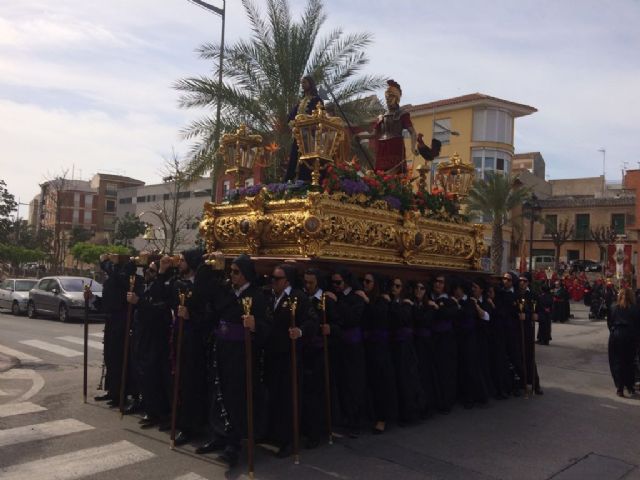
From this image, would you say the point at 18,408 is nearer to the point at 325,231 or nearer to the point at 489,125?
the point at 325,231

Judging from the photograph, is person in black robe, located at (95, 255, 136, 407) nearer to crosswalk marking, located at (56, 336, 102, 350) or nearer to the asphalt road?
the asphalt road

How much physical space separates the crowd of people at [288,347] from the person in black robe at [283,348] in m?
0.01

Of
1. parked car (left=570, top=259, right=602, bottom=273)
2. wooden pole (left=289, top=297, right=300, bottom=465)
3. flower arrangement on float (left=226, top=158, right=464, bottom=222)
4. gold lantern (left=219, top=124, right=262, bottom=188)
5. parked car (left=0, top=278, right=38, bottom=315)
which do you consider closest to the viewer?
wooden pole (left=289, top=297, right=300, bottom=465)

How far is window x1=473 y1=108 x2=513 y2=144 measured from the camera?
121 ft

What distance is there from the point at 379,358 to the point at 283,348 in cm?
148

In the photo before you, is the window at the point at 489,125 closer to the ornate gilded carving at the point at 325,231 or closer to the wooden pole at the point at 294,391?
the ornate gilded carving at the point at 325,231

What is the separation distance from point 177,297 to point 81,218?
75718 mm

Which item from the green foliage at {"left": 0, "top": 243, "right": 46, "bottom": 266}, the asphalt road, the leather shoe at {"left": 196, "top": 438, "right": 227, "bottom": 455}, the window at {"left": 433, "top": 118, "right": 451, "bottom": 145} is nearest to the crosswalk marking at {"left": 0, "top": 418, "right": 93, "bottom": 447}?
the asphalt road

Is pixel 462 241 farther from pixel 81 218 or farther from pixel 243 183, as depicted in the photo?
pixel 81 218

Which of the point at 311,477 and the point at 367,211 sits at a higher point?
the point at 367,211

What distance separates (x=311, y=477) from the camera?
5.13 m

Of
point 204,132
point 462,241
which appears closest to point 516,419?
point 462,241

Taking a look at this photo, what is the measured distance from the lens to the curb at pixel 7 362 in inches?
394

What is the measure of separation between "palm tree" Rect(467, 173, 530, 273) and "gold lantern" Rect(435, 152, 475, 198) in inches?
625
